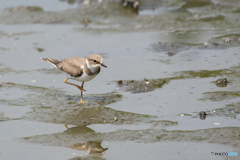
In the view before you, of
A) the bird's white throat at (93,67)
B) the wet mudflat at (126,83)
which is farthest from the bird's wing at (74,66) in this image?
the wet mudflat at (126,83)

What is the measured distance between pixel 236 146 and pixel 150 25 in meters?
8.23

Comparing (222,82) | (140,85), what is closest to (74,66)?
(140,85)

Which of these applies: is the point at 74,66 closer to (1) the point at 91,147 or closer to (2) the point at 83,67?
(2) the point at 83,67

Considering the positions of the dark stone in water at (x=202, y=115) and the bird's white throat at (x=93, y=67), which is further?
the bird's white throat at (x=93, y=67)

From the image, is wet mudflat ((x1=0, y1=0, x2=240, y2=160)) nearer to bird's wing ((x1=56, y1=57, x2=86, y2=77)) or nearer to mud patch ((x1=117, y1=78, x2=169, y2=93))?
mud patch ((x1=117, y1=78, x2=169, y2=93))

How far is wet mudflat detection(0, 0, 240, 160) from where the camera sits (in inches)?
215

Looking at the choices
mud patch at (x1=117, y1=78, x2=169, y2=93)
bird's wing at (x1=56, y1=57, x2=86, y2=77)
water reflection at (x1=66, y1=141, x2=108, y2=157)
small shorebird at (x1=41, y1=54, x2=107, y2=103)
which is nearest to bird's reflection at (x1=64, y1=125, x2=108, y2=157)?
water reflection at (x1=66, y1=141, x2=108, y2=157)

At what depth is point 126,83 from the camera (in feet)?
26.5

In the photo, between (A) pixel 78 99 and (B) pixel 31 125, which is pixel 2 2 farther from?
(B) pixel 31 125

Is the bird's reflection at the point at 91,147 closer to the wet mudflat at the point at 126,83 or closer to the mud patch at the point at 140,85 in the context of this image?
the wet mudflat at the point at 126,83

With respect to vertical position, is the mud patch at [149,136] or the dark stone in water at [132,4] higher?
the dark stone in water at [132,4]

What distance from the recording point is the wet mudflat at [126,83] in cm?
546

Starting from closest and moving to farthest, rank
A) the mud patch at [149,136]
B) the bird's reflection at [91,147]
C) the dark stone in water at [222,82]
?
the bird's reflection at [91,147] < the mud patch at [149,136] < the dark stone in water at [222,82]

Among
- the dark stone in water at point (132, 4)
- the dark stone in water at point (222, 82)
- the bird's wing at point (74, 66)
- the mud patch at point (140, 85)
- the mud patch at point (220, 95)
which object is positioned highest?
the dark stone in water at point (132, 4)
